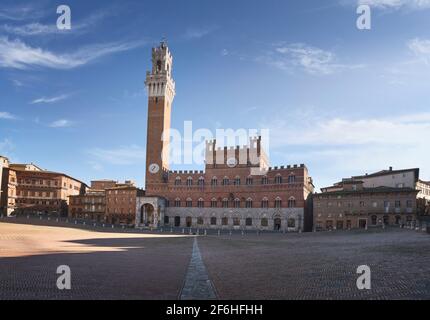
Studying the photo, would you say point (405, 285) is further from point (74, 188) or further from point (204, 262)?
point (74, 188)

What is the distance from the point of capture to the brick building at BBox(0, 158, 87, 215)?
276 feet

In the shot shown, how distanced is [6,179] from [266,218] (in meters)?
58.5

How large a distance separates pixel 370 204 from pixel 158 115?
48.2 m

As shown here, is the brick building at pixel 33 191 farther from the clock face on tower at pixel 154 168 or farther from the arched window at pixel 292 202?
the arched window at pixel 292 202

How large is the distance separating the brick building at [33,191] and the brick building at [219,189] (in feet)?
88.9

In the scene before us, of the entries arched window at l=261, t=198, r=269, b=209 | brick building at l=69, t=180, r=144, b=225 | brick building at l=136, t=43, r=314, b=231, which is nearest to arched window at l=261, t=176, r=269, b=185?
brick building at l=136, t=43, r=314, b=231

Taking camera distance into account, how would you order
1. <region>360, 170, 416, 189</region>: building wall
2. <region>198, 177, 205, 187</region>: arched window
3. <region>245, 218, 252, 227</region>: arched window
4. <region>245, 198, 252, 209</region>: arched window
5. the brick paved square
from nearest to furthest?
1. the brick paved square
2. <region>360, 170, 416, 189</region>: building wall
3. <region>245, 218, 252, 227</region>: arched window
4. <region>245, 198, 252, 209</region>: arched window
5. <region>198, 177, 205, 187</region>: arched window

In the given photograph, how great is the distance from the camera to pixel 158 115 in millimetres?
84875

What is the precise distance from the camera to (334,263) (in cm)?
1905

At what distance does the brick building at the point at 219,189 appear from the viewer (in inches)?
2825

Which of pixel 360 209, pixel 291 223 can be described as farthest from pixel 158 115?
pixel 360 209

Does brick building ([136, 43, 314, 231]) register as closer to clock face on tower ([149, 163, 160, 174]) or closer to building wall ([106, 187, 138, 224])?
clock face on tower ([149, 163, 160, 174])

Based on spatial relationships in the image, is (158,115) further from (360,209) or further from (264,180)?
(360,209)
